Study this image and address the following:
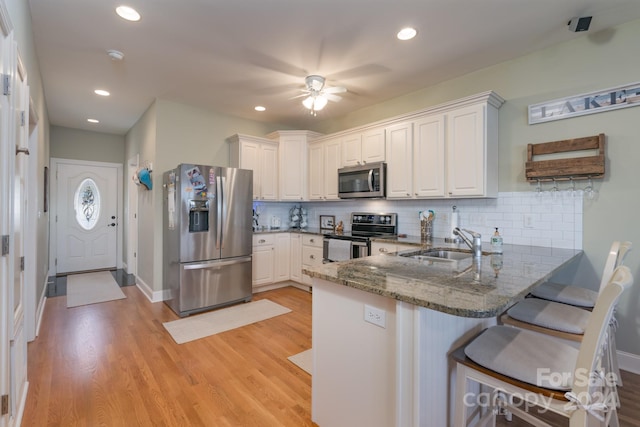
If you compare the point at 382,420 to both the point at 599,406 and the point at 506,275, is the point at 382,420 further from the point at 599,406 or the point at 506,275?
the point at 506,275

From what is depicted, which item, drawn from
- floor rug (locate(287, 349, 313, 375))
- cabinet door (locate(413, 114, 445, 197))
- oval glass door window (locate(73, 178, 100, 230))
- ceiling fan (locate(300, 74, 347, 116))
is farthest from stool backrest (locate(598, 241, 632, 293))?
oval glass door window (locate(73, 178, 100, 230))

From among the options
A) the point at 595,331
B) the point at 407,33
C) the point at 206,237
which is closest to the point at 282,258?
the point at 206,237

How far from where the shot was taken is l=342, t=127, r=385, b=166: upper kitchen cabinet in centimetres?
387

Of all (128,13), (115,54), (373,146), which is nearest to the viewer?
(128,13)

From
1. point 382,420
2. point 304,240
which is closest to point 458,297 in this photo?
point 382,420

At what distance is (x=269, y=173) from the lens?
15.7ft

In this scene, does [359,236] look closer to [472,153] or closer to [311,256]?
[311,256]

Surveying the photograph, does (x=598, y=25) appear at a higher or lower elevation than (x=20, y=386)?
higher

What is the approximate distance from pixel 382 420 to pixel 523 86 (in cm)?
319

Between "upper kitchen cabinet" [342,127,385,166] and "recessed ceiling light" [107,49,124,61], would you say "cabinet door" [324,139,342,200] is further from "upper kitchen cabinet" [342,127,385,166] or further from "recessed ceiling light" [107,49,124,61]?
"recessed ceiling light" [107,49,124,61]

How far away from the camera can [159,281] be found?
13.5 ft

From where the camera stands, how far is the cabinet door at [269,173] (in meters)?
4.73

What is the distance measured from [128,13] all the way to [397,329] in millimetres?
2871

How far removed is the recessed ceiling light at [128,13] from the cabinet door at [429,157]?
2789 mm
